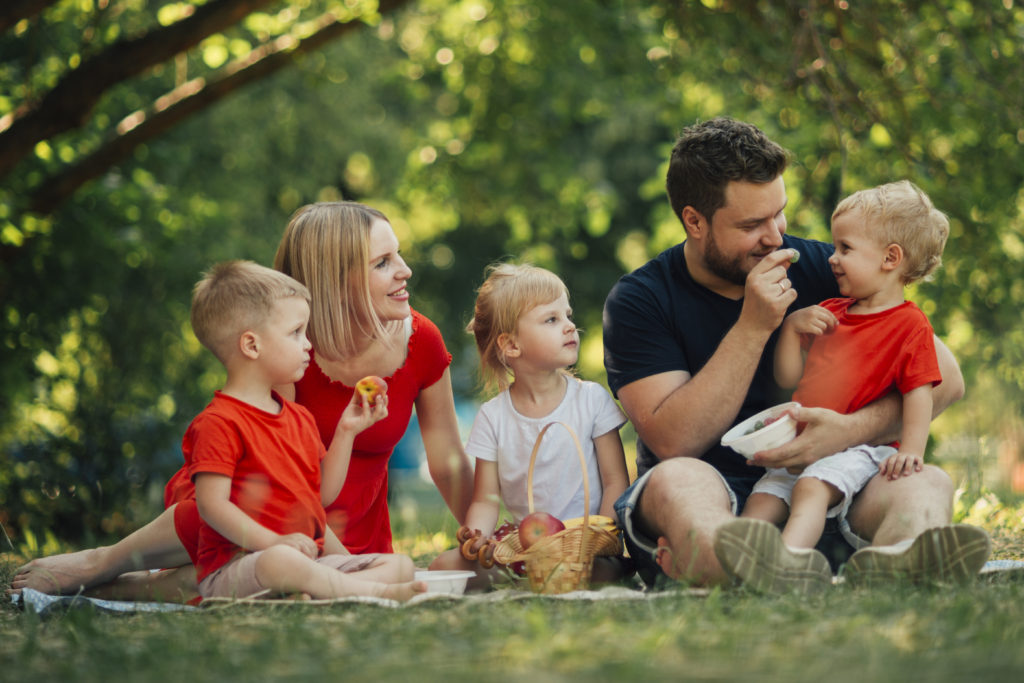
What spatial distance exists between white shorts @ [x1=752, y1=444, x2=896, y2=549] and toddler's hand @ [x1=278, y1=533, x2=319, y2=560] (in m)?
1.36

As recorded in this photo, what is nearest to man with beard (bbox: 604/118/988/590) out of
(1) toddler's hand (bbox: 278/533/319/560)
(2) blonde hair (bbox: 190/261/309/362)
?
(1) toddler's hand (bbox: 278/533/319/560)

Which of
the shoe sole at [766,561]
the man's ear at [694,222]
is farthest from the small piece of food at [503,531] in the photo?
the man's ear at [694,222]

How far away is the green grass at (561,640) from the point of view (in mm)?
1960

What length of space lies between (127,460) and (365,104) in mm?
8354

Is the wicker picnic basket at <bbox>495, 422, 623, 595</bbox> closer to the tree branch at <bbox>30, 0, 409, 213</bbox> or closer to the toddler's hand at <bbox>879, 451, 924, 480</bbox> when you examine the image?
the toddler's hand at <bbox>879, 451, 924, 480</bbox>

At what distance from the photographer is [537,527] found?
3139 mm

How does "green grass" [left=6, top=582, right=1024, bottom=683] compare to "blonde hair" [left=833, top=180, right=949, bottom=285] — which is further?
"blonde hair" [left=833, top=180, right=949, bottom=285]

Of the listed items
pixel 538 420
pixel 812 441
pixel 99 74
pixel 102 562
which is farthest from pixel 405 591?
pixel 99 74

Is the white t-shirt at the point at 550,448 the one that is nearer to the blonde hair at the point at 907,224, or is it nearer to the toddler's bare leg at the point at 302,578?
the toddler's bare leg at the point at 302,578

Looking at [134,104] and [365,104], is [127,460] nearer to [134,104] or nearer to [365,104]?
[134,104]

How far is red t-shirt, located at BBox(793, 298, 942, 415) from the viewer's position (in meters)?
3.21

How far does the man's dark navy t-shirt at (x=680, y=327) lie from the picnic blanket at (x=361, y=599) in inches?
30.9

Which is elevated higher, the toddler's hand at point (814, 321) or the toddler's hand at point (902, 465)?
the toddler's hand at point (814, 321)

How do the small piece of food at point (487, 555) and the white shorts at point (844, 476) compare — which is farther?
the small piece of food at point (487, 555)
